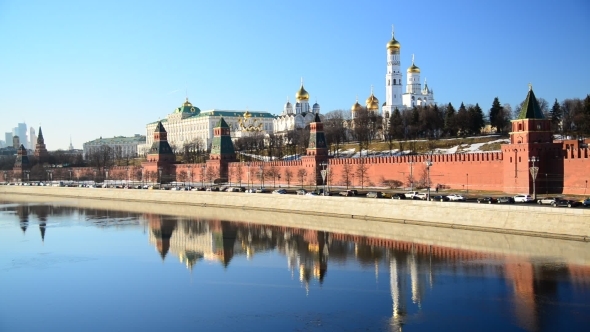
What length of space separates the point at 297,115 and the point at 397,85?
13.8m

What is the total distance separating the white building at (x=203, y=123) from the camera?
244 feet

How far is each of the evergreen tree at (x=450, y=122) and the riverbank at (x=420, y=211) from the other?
58.3ft

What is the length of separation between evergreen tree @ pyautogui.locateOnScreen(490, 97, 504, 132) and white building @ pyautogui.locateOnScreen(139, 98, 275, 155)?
3084 centimetres

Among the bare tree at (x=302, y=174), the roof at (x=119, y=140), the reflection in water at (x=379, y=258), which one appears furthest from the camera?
the roof at (x=119, y=140)

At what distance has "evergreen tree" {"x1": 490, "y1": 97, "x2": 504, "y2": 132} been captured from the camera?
42.1 metres

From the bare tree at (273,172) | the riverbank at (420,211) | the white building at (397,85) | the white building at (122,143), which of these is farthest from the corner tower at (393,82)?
the white building at (122,143)

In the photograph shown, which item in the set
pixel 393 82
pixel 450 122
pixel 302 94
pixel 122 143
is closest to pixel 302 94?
pixel 302 94

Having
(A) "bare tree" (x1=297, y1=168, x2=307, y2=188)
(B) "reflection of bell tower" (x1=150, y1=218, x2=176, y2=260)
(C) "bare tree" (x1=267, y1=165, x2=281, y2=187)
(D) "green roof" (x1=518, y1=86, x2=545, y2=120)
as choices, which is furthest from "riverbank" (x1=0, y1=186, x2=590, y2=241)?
(D) "green roof" (x1=518, y1=86, x2=545, y2=120)

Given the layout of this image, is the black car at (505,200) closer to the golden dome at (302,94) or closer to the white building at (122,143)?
the golden dome at (302,94)

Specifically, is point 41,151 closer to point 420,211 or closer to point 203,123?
point 203,123

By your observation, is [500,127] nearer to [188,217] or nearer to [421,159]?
[421,159]

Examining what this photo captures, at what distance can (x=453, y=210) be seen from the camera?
21.1 m

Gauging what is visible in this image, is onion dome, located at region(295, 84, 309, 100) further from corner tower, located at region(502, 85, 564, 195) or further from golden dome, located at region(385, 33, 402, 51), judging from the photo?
corner tower, located at region(502, 85, 564, 195)

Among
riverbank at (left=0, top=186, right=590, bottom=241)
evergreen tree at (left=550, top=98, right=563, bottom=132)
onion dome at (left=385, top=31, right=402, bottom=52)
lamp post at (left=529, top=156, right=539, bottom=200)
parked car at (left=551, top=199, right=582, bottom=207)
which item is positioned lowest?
riverbank at (left=0, top=186, right=590, bottom=241)
